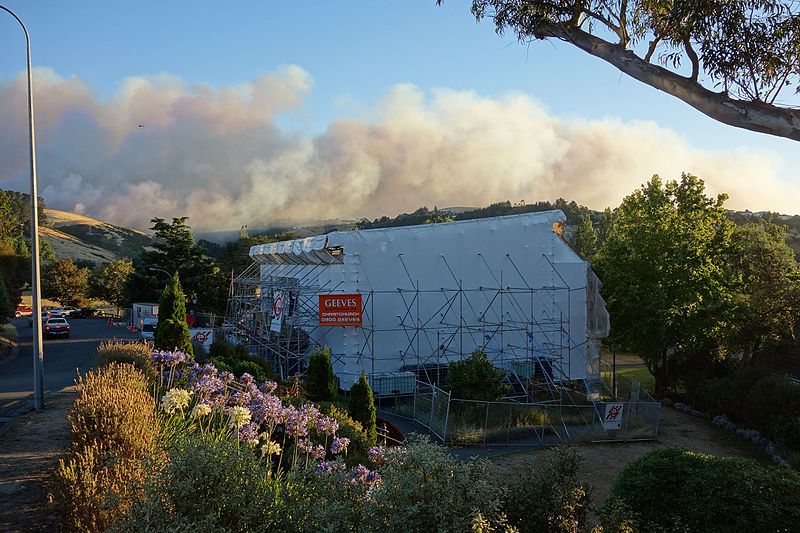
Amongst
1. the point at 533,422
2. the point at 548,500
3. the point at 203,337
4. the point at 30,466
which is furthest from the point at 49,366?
the point at 548,500

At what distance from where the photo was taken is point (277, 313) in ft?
85.1

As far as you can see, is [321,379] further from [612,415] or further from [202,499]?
[202,499]

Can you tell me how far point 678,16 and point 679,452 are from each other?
7.63m

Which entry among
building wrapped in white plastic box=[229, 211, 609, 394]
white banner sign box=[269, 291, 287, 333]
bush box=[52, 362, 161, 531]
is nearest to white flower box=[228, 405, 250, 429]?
bush box=[52, 362, 161, 531]

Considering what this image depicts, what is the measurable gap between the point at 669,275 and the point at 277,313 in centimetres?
1607

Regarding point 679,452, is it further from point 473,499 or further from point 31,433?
point 31,433

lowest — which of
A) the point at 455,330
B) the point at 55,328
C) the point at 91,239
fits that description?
the point at 55,328

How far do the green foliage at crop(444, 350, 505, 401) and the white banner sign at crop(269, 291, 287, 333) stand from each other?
8530 mm

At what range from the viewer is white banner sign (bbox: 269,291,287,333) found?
82.2 ft

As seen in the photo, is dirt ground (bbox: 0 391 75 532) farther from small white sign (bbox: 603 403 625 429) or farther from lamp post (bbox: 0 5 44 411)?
small white sign (bbox: 603 403 625 429)

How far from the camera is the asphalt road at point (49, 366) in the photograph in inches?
596

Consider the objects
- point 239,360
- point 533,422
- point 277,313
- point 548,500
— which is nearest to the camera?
point 548,500

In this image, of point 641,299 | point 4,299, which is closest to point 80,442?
point 641,299

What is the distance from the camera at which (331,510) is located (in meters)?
3.76
